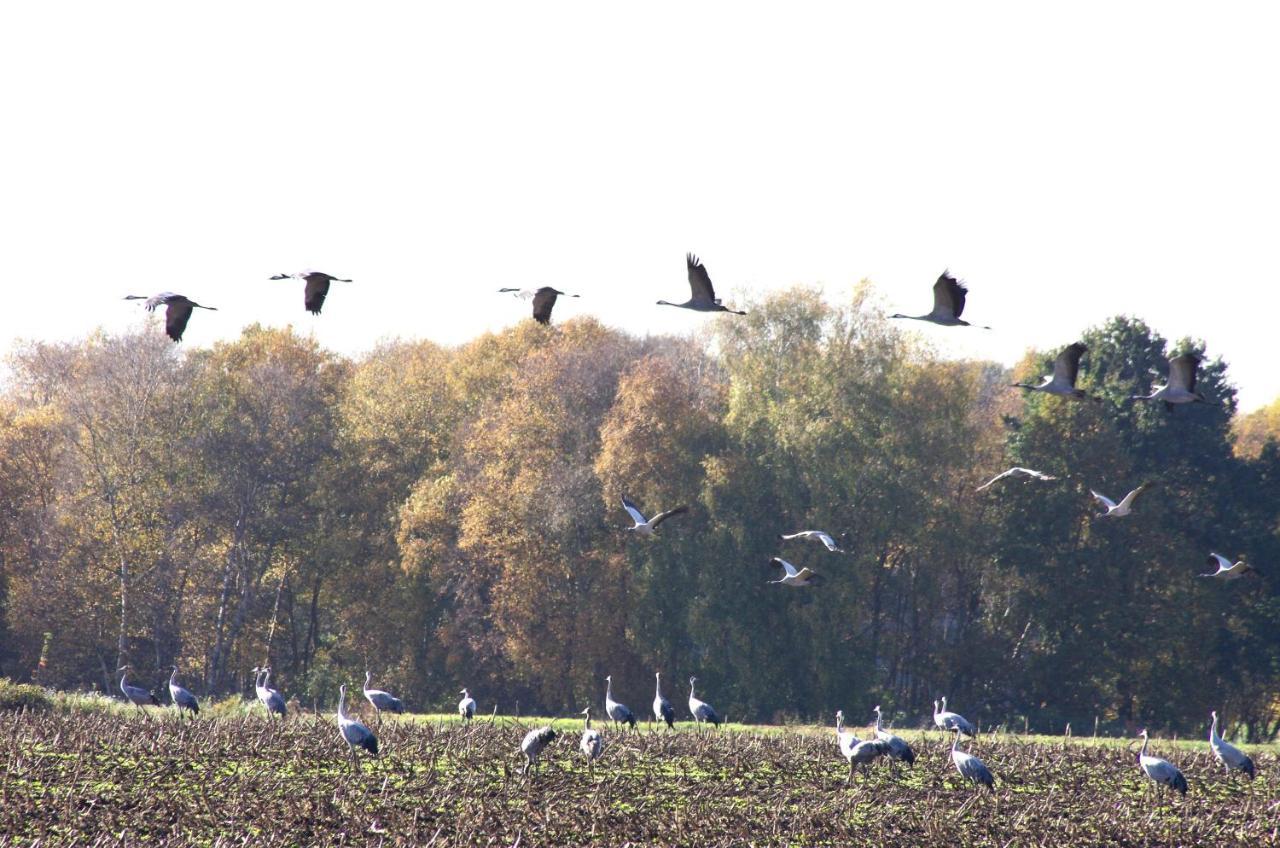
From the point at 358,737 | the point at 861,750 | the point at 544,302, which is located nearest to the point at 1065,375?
the point at 861,750

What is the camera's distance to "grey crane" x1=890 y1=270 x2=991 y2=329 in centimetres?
2383

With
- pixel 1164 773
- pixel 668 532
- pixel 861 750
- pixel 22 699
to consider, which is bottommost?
pixel 22 699

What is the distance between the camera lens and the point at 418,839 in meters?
18.4

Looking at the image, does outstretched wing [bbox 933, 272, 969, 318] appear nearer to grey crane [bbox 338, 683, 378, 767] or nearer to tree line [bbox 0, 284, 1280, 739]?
grey crane [bbox 338, 683, 378, 767]

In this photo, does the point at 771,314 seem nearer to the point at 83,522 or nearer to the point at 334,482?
the point at 334,482

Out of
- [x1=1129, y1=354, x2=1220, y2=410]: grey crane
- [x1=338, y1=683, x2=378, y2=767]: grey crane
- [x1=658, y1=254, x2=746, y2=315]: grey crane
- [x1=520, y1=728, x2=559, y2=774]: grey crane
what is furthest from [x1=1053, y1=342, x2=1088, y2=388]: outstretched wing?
[x1=338, y1=683, x2=378, y2=767]: grey crane

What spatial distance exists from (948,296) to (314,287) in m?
8.90

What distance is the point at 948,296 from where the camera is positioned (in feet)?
78.8

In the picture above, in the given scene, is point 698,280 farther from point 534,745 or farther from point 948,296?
point 534,745

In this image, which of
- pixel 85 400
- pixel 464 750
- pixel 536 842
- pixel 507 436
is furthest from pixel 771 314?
pixel 536 842

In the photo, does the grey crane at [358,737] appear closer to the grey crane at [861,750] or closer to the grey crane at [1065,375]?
the grey crane at [861,750]

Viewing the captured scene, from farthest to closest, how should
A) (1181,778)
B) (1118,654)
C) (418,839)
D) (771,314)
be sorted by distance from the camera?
(771,314) < (1118,654) < (1181,778) < (418,839)

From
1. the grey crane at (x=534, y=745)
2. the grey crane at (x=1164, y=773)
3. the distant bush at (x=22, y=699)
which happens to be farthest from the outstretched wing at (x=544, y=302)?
the distant bush at (x=22, y=699)

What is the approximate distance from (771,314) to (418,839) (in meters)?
41.2
